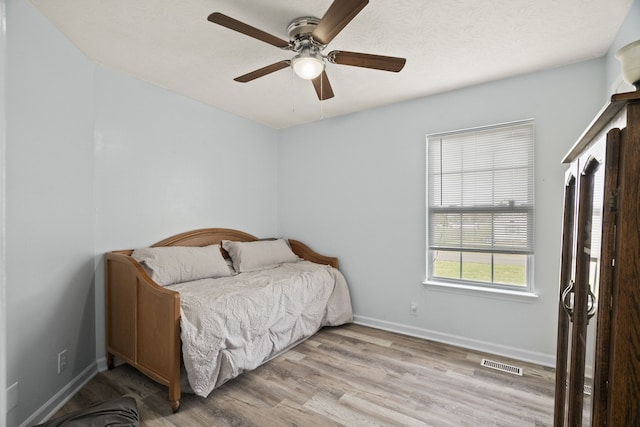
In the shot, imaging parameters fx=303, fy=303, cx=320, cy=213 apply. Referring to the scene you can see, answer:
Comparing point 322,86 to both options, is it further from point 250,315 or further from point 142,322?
point 142,322

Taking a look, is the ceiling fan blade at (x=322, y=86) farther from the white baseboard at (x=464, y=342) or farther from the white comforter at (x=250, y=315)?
the white baseboard at (x=464, y=342)

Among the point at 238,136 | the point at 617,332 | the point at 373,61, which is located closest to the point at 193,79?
the point at 238,136

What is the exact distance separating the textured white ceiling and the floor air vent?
246 centimetres

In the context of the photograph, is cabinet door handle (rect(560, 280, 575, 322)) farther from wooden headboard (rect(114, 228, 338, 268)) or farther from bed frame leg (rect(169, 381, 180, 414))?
wooden headboard (rect(114, 228, 338, 268))

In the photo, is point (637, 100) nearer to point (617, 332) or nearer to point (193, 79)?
point (617, 332)

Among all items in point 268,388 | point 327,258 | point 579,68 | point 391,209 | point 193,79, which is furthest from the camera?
point 327,258

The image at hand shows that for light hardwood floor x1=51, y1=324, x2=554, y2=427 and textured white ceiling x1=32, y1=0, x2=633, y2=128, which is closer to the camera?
textured white ceiling x1=32, y1=0, x2=633, y2=128

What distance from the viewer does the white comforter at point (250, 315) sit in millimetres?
2033

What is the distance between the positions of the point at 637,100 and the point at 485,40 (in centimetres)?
181

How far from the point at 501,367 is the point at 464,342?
0.42 metres

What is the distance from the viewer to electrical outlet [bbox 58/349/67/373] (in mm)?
2053

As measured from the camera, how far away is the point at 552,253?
2.52 m

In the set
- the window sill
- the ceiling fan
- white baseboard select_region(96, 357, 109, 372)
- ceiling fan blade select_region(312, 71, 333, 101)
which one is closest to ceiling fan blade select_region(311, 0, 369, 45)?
the ceiling fan

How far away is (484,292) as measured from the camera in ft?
9.20
